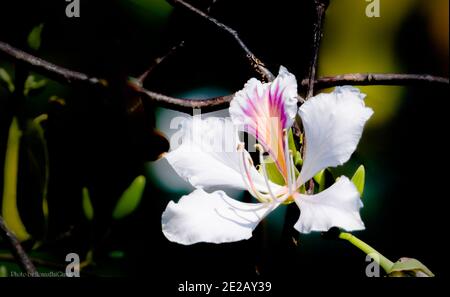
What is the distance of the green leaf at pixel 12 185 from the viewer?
0.85 metres

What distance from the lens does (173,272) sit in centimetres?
Answer: 86

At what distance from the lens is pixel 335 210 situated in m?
0.50

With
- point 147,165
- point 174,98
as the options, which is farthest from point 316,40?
point 147,165

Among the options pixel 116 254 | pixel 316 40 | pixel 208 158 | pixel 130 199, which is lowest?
pixel 116 254

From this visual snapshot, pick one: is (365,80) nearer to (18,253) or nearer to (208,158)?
(208,158)

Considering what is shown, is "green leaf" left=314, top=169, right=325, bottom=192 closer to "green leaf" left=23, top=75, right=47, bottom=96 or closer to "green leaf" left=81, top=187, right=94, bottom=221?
"green leaf" left=81, top=187, right=94, bottom=221

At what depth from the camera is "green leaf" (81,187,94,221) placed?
812mm

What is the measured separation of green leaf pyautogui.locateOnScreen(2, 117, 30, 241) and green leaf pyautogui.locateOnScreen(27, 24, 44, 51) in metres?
0.13

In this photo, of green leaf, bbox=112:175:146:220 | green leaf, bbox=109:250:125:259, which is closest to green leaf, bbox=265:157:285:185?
green leaf, bbox=112:175:146:220

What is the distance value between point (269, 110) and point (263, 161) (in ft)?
0.21

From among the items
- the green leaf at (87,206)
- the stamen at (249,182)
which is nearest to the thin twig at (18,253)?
the green leaf at (87,206)

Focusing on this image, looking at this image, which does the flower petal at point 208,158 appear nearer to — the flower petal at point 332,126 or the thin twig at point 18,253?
the flower petal at point 332,126

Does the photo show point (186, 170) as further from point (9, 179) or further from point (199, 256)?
point (9, 179)
